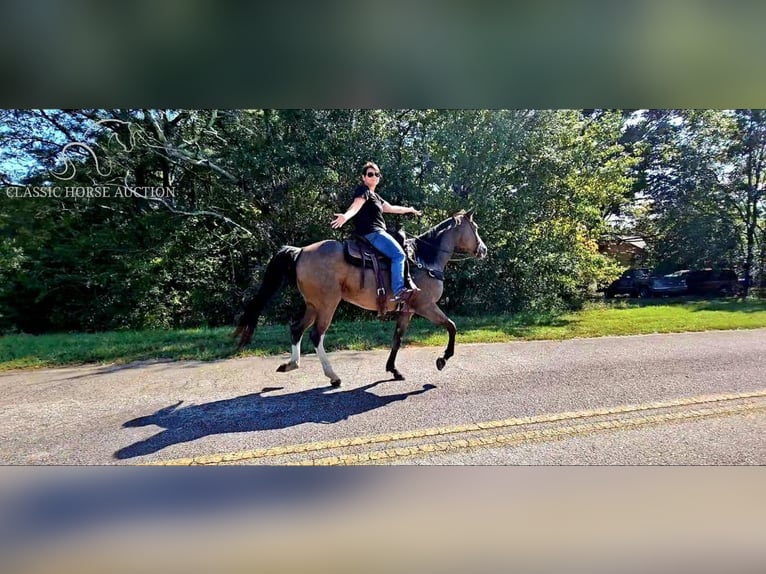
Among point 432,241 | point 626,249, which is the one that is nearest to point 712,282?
point 626,249

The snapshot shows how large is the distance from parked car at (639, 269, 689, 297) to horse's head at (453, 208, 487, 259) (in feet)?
4.50

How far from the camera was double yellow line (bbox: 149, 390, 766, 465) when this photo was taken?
279cm

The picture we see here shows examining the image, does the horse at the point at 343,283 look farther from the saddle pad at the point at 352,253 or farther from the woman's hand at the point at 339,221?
the woman's hand at the point at 339,221

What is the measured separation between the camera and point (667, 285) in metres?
3.33

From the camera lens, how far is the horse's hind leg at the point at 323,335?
3.26 meters

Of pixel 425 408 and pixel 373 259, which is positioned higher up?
pixel 373 259

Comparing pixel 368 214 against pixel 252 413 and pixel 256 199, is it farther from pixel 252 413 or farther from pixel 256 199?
pixel 252 413

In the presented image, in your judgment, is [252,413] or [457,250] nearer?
[252,413]

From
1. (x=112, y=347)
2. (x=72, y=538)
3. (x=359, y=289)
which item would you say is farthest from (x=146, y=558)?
(x=359, y=289)

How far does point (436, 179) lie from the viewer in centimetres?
345

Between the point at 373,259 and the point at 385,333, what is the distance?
65 cm

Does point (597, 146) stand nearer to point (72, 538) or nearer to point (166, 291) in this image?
point (166, 291)

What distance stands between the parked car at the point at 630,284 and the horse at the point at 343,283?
43.7 inches
